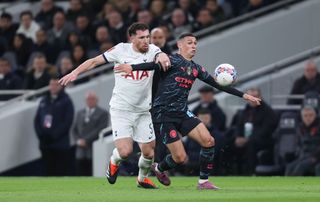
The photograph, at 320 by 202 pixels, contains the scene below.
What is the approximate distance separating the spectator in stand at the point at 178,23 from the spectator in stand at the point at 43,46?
2.86 meters

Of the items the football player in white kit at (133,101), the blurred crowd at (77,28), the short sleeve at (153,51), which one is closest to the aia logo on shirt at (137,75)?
the football player in white kit at (133,101)

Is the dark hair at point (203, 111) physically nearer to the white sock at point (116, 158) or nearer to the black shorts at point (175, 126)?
the black shorts at point (175, 126)

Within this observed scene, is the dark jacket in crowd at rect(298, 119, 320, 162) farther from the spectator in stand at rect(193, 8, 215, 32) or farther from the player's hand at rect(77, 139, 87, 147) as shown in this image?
the spectator in stand at rect(193, 8, 215, 32)

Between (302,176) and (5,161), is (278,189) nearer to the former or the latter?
(302,176)

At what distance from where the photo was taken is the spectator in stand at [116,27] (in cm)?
2667

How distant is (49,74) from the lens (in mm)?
25875

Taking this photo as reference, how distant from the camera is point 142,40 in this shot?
16969mm

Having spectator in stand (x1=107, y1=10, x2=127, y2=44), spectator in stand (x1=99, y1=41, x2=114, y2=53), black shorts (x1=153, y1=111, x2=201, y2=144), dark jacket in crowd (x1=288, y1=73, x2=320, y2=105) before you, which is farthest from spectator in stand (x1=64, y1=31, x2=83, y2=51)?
black shorts (x1=153, y1=111, x2=201, y2=144)

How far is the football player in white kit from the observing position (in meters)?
17.0

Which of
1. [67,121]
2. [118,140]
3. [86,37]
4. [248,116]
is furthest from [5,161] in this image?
[118,140]

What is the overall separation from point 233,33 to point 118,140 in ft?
34.2

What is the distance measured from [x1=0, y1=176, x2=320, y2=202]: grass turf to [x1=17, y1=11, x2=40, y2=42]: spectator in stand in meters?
8.23

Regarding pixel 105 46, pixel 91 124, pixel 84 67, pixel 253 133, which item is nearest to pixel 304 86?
pixel 253 133

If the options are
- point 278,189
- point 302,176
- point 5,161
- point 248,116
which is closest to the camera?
point 278,189
